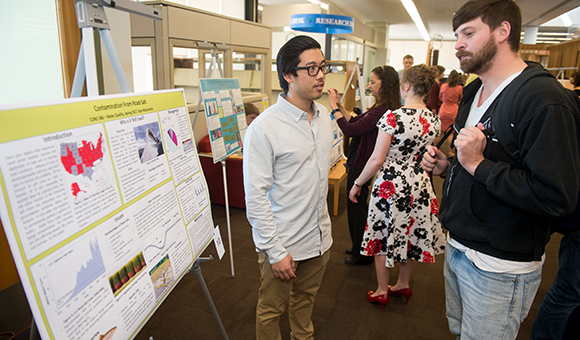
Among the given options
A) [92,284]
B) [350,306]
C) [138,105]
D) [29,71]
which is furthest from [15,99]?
[350,306]

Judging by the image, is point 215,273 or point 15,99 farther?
point 215,273

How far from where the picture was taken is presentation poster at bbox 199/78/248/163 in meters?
2.46

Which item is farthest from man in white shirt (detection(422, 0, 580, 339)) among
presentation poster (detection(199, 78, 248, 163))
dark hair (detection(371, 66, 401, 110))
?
presentation poster (detection(199, 78, 248, 163))

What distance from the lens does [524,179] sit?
931mm

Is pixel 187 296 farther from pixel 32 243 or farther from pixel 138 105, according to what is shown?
pixel 32 243

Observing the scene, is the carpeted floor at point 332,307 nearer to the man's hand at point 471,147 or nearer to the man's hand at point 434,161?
the man's hand at point 434,161

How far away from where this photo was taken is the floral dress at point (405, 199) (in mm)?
1969

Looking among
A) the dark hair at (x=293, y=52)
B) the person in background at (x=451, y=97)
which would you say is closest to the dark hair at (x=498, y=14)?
the dark hair at (x=293, y=52)

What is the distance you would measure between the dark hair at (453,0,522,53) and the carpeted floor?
1.76 meters

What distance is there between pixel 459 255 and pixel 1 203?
1.29 meters

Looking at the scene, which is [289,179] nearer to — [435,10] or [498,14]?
[498,14]

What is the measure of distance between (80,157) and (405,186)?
68.9 inches

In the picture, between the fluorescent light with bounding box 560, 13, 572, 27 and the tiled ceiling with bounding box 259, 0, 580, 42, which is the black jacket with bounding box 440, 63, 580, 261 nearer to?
the tiled ceiling with bounding box 259, 0, 580, 42

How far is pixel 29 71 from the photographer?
7.09 ft
